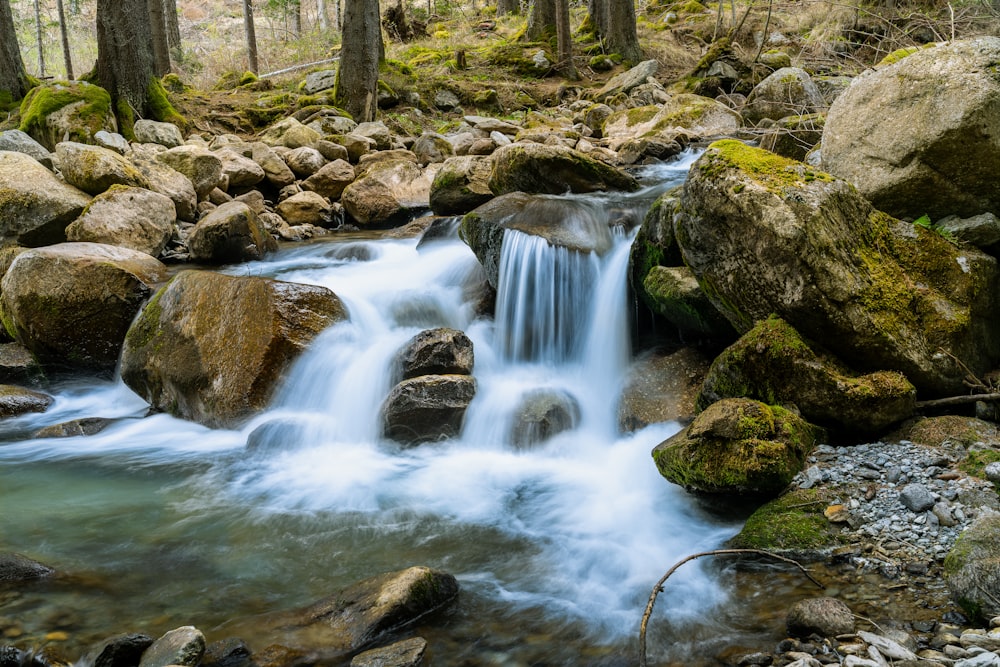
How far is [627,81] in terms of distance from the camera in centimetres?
1803

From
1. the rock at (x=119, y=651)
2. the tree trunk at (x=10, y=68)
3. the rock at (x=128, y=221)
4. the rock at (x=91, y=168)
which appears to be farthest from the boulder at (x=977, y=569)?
the tree trunk at (x=10, y=68)

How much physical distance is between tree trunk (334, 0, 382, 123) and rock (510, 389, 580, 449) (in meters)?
12.1

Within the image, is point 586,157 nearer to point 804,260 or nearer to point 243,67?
point 804,260

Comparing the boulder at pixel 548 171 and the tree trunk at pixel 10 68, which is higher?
the tree trunk at pixel 10 68

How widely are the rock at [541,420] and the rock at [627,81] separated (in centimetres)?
1353

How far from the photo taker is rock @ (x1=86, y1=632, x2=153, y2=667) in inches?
120

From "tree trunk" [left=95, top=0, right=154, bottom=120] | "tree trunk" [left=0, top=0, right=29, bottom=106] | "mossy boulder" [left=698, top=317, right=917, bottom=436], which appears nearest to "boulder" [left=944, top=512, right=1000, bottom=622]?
"mossy boulder" [left=698, top=317, right=917, bottom=436]

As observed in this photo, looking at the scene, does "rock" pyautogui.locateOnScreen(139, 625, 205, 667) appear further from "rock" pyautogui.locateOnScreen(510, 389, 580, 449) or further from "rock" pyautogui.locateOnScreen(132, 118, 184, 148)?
"rock" pyautogui.locateOnScreen(132, 118, 184, 148)

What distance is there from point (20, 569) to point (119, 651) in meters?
1.20

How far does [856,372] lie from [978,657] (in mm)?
2398

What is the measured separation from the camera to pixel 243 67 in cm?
2389

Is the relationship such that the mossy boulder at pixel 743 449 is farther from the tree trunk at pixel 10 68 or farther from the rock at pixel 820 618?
the tree trunk at pixel 10 68

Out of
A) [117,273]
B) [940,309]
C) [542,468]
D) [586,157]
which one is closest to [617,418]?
[542,468]

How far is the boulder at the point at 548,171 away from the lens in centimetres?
917
